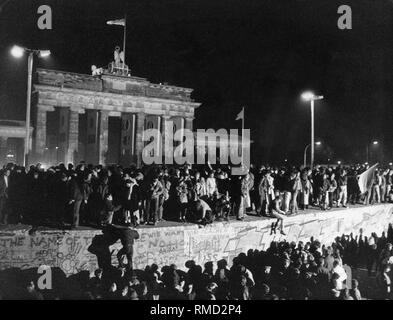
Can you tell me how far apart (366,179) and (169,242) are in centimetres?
1294

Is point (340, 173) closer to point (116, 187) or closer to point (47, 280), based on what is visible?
point (116, 187)

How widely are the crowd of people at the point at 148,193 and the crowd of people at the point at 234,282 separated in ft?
6.65

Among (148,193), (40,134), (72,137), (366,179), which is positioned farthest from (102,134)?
(148,193)

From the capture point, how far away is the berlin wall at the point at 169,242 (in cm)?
1200

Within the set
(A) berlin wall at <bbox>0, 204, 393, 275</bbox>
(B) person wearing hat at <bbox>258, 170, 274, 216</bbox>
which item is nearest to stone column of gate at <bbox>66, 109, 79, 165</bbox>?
(B) person wearing hat at <bbox>258, 170, 274, 216</bbox>

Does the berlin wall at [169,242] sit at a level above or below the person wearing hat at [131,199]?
below

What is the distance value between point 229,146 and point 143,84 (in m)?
12.6

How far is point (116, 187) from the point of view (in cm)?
1402

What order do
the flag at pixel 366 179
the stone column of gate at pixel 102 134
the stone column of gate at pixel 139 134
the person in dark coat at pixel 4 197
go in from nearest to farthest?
the person in dark coat at pixel 4 197, the flag at pixel 366 179, the stone column of gate at pixel 102 134, the stone column of gate at pixel 139 134

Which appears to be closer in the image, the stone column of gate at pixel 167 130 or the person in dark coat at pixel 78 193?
the person in dark coat at pixel 78 193

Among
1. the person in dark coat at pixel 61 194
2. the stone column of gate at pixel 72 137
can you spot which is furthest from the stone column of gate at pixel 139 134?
the person in dark coat at pixel 61 194

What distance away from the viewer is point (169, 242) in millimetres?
14195

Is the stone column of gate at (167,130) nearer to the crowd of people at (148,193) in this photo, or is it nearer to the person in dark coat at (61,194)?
the crowd of people at (148,193)

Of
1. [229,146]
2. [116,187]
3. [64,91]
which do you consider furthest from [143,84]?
[116,187]
